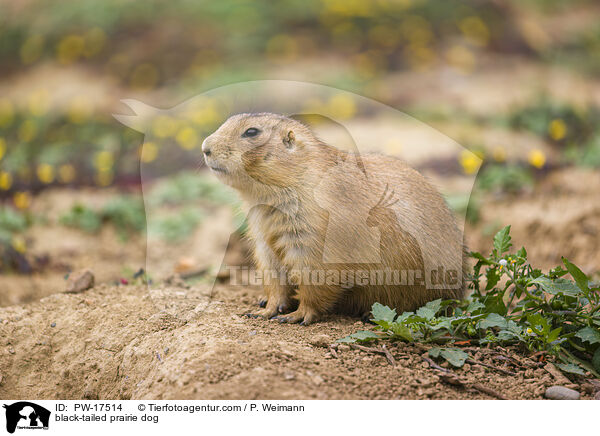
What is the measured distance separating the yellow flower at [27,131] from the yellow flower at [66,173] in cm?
102

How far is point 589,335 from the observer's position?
343cm

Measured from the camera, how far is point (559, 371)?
11.3 ft

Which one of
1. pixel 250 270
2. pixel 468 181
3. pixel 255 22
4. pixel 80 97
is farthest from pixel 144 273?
pixel 255 22

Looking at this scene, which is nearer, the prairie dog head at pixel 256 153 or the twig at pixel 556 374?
the twig at pixel 556 374

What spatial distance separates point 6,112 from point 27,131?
4.19 feet

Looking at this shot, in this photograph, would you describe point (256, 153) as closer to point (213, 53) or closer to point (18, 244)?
point (18, 244)

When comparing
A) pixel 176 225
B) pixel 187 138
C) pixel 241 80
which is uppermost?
pixel 241 80

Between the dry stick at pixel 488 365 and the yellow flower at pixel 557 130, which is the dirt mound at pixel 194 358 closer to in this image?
the dry stick at pixel 488 365

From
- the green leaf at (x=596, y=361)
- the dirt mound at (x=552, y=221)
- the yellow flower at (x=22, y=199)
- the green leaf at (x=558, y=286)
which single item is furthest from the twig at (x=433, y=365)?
the yellow flower at (x=22, y=199)

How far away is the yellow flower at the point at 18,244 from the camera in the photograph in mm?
5664

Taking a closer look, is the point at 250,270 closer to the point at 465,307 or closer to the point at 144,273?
the point at 144,273

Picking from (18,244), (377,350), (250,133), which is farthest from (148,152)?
(377,350)

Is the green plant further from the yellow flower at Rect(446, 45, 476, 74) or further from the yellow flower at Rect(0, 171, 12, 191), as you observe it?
the yellow flower at Rect(446, 45, 476, 74)
